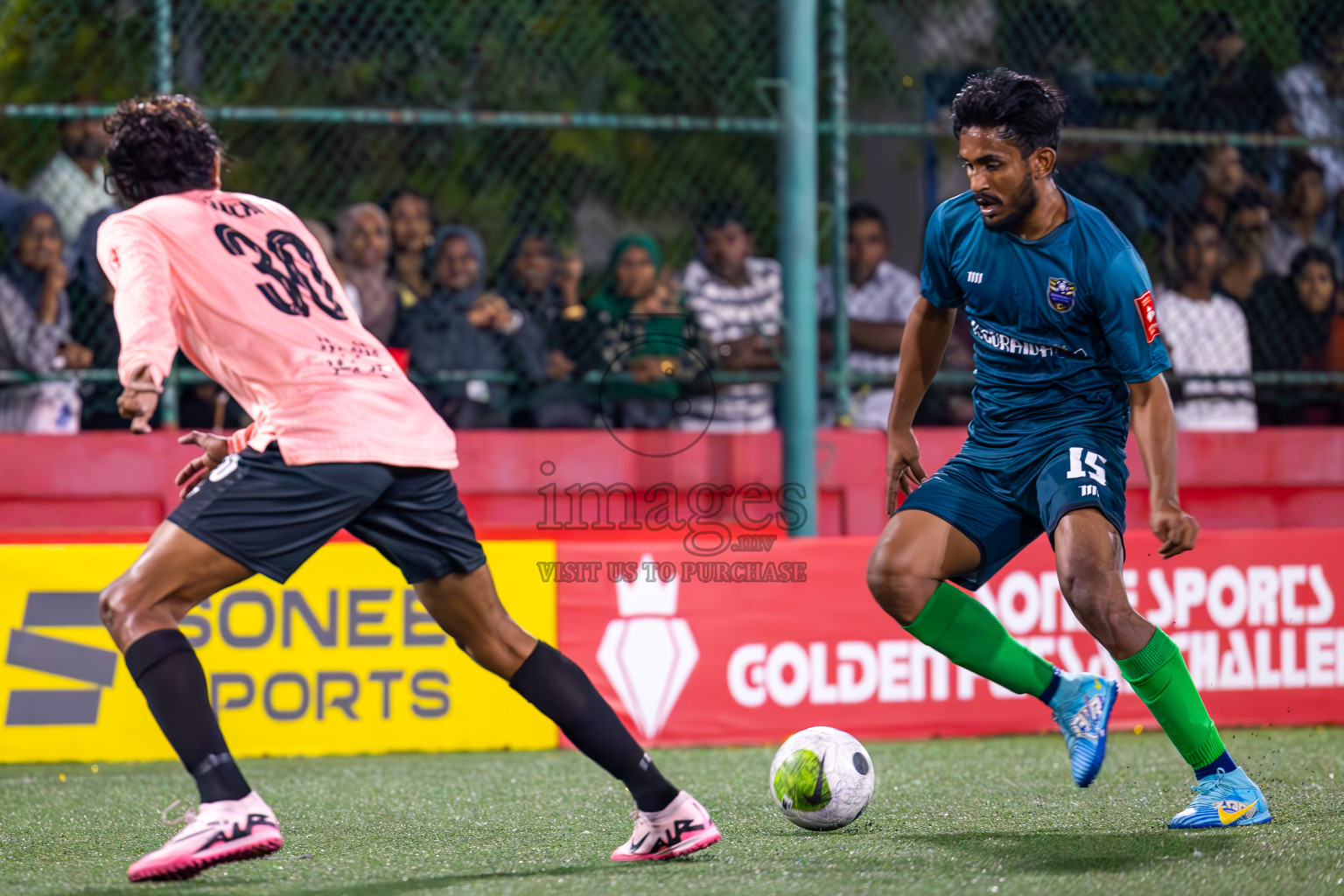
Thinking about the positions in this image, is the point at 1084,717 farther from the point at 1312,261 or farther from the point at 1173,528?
the point at 1312,261

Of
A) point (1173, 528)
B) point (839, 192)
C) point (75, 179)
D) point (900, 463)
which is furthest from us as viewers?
point (839, 192)

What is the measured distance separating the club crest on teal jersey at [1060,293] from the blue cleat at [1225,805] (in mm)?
1416

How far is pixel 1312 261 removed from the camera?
8.88 m

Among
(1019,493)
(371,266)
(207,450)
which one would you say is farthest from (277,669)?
(1019,493)

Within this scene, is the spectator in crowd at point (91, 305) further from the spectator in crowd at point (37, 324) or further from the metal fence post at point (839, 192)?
the metal fence post at point (839, 192)

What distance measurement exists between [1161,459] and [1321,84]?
575cm

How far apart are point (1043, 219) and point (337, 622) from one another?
3614 millimetres

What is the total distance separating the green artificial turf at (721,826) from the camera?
12.5 feet

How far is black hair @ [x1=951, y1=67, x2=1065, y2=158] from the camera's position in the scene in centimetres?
443

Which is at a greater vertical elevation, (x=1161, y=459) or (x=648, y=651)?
(x=1161, y=459)

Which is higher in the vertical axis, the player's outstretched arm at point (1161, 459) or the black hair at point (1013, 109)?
the black hair at point (1013, 109)

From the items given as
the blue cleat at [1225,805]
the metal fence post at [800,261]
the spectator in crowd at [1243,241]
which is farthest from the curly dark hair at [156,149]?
the spectator in crowd at [1243,241]

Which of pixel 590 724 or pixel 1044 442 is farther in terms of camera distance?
pixel 1044 442

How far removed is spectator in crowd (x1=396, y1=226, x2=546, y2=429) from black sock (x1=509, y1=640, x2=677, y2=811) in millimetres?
3990
